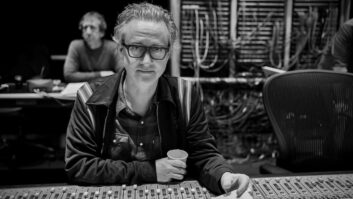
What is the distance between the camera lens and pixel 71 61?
3879 millimetres

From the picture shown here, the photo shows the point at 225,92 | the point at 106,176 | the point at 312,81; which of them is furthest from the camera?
the point at 225,92

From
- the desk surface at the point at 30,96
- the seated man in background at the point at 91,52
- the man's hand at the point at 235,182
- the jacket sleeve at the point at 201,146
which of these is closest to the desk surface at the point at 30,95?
the desk surface at the point at 30,96

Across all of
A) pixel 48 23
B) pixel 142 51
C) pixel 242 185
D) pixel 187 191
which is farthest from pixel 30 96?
pixel 242 185

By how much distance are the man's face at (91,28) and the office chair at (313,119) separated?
8.24 feet

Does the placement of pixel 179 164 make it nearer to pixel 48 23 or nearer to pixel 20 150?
pixel 20 150

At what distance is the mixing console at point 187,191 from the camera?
119 centimetres

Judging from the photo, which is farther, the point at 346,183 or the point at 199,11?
the point at 199,11

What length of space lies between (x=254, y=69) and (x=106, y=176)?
10.1 feet

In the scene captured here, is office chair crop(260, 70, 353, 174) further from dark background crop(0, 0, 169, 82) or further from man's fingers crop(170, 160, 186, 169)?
dark background crop(0, 0, 169, 82)

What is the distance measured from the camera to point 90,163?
137cm

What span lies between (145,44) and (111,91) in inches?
9.9

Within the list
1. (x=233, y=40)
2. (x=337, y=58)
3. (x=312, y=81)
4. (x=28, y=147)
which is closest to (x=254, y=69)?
(x=233, y=40)

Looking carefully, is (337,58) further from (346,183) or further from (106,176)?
(106,176)

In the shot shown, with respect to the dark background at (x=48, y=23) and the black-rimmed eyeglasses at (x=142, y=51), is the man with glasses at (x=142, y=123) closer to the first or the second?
the black-rimmed eyeglasses at (x=142, y=51)
